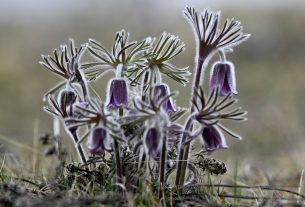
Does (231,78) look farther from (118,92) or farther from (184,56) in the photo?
(184,56)

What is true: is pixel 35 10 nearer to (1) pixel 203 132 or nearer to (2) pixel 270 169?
(2) pixel 270 169

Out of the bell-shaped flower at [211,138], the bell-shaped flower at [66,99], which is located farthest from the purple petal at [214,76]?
the bell-shaped flower at [66,99]

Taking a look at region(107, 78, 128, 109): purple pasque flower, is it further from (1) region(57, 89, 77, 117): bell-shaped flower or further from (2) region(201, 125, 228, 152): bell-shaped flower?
(2) region(201, 125, 228, 152): bell-shaped flower

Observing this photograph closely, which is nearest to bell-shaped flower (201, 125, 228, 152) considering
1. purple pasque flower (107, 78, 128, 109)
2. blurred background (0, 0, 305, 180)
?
purple pasque flower (107, 78, 128, 109)

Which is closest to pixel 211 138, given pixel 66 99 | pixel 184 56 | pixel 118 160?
pixel 118 160

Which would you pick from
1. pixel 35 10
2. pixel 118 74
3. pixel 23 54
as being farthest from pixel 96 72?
pixel 35 10
